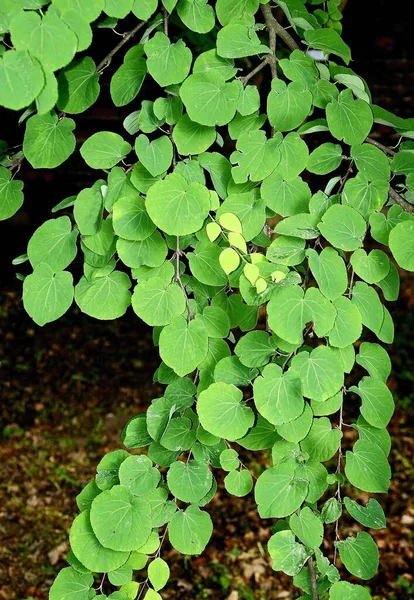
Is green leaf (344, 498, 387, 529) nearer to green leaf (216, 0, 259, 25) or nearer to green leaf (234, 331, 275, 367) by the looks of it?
green leaf (234, 331, 275, 367)

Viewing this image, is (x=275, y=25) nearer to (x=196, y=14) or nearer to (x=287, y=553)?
(x=196, y=14)

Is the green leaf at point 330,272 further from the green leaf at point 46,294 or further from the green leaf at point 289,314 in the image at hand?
the green leaf at point 46,294

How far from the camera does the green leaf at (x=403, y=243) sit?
2.78 ft

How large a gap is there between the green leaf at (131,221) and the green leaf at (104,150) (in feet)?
0.25

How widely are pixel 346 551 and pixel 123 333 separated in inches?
132

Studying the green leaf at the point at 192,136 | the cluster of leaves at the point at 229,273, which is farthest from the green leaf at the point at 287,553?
the green leaf at the point at 192,136

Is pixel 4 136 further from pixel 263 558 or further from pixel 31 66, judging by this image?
pixel 31 66

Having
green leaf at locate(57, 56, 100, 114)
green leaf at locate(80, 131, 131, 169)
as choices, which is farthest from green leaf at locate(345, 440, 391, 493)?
green leaf at locate(57, 56, 100, 114)

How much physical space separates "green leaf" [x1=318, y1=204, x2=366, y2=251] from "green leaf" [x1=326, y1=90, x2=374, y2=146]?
108 mm

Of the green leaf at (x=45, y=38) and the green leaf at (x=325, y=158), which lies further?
the green leaf at (x=325, y=158)

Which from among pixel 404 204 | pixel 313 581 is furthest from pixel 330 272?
pixel 313 581

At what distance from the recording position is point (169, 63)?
0.89 metres

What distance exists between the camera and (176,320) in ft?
3.05

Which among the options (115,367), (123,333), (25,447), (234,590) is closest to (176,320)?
(234,590)
